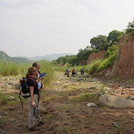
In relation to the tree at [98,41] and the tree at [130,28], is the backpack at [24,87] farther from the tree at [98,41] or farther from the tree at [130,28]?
the tree at [98,41]

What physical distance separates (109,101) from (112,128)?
7.34 ft

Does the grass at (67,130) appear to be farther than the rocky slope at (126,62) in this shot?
No

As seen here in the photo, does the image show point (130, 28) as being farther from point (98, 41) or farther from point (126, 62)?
point (98, 41)

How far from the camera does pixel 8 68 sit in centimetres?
2142

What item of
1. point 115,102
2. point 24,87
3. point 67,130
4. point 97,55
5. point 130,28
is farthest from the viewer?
point 97,55

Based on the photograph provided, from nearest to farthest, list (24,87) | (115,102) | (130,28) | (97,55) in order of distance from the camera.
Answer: (24,87), (115,102), (130,28), (97,55)

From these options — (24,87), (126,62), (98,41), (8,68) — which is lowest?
(24,87)

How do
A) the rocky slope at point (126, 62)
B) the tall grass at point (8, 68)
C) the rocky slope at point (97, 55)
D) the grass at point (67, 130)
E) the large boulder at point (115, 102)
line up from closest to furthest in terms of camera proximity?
the grass at point (67, 130) < the large boulder at point (115, 102) < the rocky slope at point (126, 62) < the tall grass at point (8, 68) < the rocky slope at point (97, 55)

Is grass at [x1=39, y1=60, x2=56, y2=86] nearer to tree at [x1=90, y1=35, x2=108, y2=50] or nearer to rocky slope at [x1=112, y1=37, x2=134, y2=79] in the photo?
rocky slope at [x1=112, y1=37, x2=134, y2=79]

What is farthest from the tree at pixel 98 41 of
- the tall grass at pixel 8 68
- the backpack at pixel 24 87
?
the backpack at pixel 24 87

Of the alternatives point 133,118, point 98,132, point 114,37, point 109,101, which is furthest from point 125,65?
point 114,37

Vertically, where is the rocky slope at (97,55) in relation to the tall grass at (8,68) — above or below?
above

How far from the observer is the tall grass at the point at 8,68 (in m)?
20.5

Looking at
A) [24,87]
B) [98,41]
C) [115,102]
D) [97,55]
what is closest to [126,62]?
[115,102]
